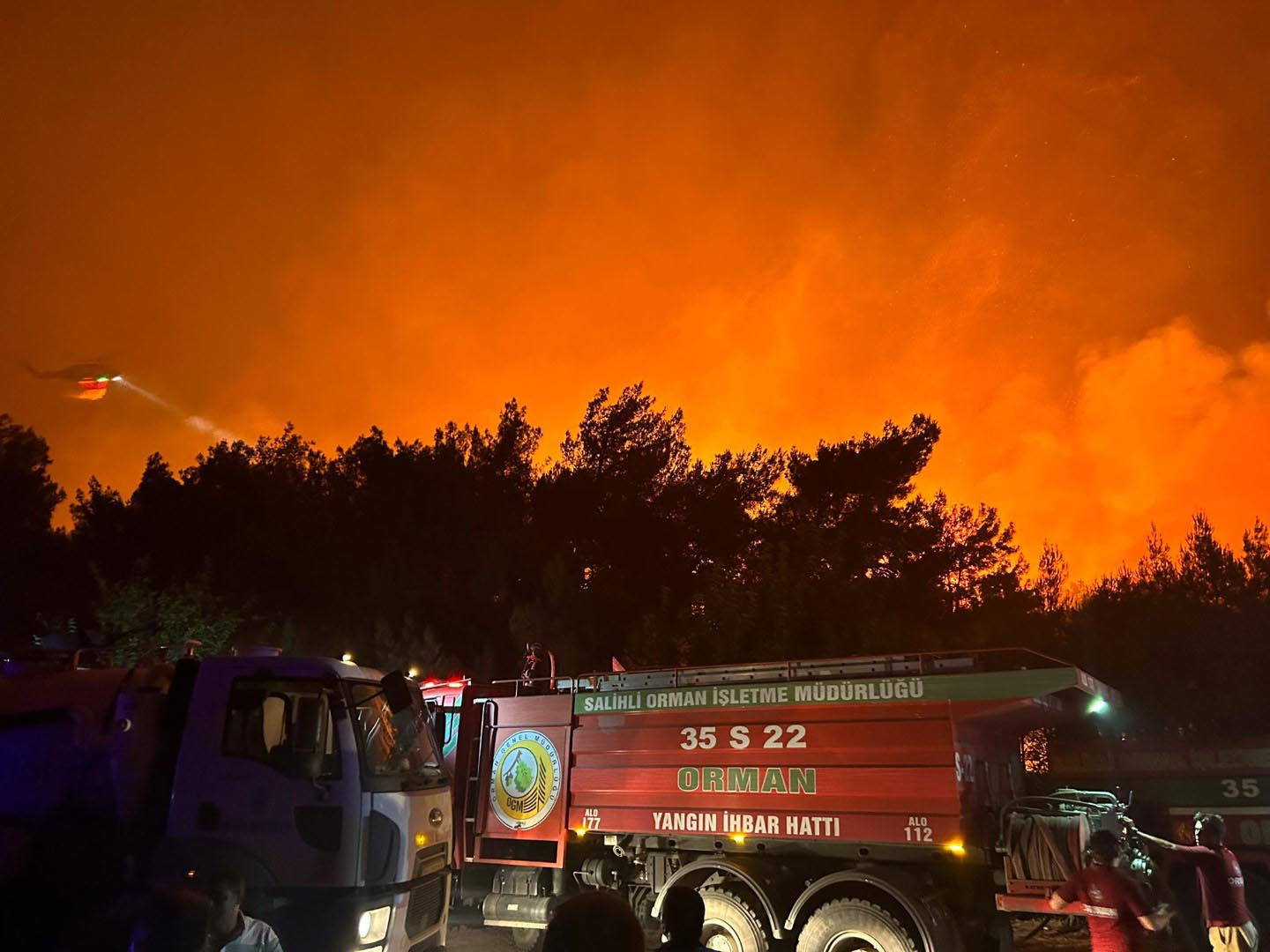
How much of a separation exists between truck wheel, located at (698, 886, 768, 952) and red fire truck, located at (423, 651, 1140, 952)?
0.06 ft

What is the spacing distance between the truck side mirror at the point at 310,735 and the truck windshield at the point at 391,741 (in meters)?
0.25

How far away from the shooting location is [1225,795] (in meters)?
8.96

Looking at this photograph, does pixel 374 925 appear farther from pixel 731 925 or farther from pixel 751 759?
pixel 751 759

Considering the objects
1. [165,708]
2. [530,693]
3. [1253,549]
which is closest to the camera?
[165,708]

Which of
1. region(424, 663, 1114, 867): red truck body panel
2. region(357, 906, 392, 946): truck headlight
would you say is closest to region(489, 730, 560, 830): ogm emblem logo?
region(424, 663, 1114, 867): red truck body panel

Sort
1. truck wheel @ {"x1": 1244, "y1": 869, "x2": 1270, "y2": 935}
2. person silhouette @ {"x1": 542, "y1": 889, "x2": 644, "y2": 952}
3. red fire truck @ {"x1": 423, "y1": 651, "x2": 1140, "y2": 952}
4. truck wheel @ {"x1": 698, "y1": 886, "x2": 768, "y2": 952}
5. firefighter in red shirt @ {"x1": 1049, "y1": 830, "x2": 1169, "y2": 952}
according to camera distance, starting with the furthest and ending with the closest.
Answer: truck wheel @ {"x1": 1244, "y1": 869, "x2": 1270, "y2": 935}
truck wheel @ {"x1": 698, "y1": 886, "x2": 768, "y2": 952}
red fire truck @ {"x1": 423, "y1": 651, "x2": 1140, "y2": 952}
firefighter in red shirt @ {"x1": 1049, "y1": 830, "x2": 1169, "y2": 952}
person silhouette @ {"x1": 542, "y1": 889, "x2": 644, "y2": 952}

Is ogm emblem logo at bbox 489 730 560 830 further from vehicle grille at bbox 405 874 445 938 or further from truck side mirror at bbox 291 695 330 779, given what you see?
truck side mirror at bbox 291 695 330 779

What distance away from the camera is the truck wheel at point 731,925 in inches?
296

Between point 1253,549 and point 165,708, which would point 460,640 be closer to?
point 165,708

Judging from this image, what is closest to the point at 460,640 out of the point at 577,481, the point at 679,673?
the point at 577,481

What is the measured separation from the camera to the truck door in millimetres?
5805

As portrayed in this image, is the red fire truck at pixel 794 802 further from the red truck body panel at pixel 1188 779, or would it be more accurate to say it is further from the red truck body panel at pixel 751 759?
the red truck body panel at pixel 1188 779

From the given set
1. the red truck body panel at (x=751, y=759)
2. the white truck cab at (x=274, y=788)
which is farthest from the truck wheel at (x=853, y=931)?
the white truck cab at (x=274, y=788)

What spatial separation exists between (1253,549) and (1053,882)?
523 inches
